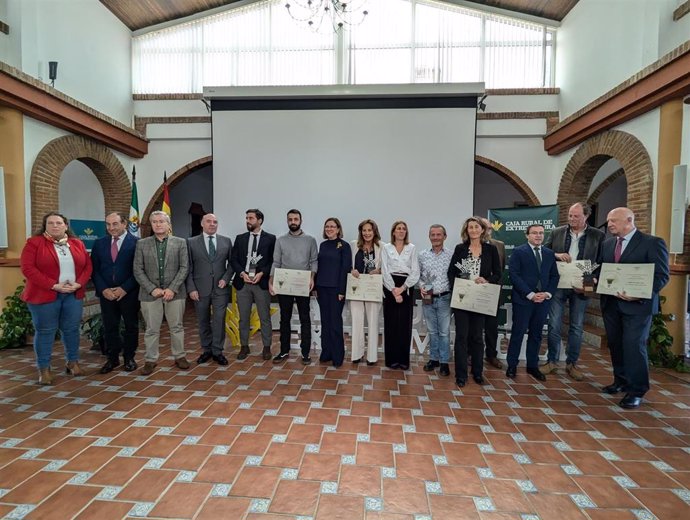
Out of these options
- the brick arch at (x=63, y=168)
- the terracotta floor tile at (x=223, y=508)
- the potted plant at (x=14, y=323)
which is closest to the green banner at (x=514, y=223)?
the terracotta floor tile at (x=223, y=508)

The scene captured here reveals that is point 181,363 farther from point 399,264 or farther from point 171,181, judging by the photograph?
point 171,181

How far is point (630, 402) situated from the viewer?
2.97 metres

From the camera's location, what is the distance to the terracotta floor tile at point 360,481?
76.2 inches

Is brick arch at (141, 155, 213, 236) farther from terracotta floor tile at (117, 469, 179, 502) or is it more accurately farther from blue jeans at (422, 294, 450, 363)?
terracotta floor tile at (117, 469, 179, 502)

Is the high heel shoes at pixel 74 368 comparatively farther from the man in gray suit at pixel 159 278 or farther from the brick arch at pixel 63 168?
the brick arch at pixel 63 168

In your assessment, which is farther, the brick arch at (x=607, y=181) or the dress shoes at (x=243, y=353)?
the brick arch at (x=607, y=181)

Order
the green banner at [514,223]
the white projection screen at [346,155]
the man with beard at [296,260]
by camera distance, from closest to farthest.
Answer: the man with beard at [296,260] → the green banner at [514,223] → the white projection screen at [346,155]

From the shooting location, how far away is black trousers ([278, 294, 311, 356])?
157 inches

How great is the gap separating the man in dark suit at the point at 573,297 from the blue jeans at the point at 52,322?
4455 mm

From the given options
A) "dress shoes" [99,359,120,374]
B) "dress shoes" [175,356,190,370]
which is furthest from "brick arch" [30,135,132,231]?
"dress shoes" [175,356,190,370]

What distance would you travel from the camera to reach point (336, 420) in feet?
8.90

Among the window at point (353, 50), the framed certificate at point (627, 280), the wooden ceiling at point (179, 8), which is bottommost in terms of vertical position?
the framed certificate at point (627, 280)

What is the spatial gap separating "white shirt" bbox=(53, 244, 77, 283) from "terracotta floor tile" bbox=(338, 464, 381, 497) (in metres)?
2.85

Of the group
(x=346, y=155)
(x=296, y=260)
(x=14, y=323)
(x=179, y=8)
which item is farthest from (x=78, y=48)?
(x=296, y=260)
